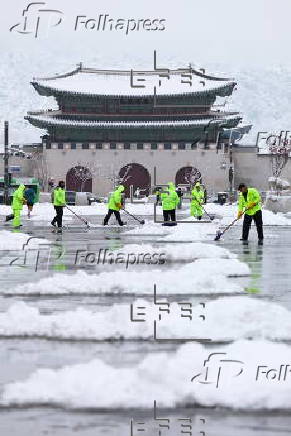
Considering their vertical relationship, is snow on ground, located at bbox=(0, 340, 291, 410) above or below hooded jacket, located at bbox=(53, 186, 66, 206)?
above

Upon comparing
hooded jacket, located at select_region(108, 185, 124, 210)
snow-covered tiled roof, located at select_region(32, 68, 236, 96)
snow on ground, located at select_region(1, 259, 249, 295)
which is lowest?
hooded jacket, located at select_region(108, 185, 124, 210)

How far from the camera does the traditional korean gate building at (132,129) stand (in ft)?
246

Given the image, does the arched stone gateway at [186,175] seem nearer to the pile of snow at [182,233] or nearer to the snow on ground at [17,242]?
the pile of snow at [182,233]

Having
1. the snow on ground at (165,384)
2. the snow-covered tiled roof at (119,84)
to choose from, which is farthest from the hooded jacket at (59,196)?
the snow-covered tiled roof at (119,84)

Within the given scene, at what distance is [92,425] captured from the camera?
15.5 ft

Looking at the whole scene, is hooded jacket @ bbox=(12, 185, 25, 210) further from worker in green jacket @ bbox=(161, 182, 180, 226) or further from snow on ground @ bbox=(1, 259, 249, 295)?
snow on ground @ bbox=(1, 259, 249, 295)

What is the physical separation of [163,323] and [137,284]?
10.3 feet

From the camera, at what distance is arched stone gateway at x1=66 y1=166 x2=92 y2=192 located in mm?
77188

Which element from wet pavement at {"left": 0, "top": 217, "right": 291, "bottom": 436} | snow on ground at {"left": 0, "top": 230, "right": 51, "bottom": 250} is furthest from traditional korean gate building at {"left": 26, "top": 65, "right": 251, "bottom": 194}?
wet pavement at {"left": 0, "top": 217, "right": 291, "bottom": 436}

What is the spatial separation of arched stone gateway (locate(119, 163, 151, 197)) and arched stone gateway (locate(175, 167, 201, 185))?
2478 millimetres

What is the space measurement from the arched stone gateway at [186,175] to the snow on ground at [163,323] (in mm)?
67408

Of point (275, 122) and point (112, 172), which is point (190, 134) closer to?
point (112, 172)

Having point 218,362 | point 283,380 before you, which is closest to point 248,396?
point 283,380

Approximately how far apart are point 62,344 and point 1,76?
18726 centimetres
